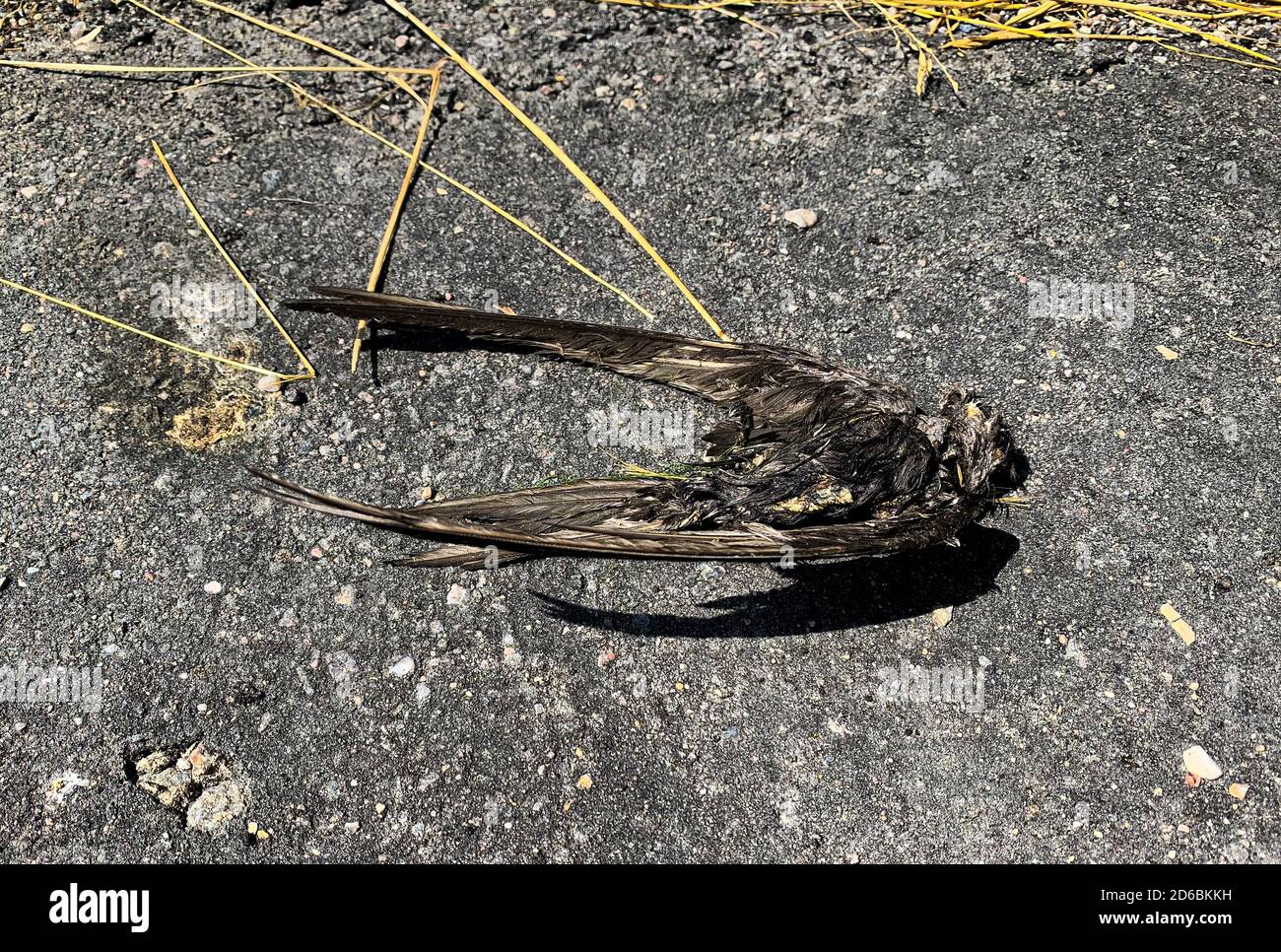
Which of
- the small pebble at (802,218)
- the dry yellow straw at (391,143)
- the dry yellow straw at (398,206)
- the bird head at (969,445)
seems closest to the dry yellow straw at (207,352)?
the dry yellow straw at (398,206)

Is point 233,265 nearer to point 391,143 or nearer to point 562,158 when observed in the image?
point 391,143

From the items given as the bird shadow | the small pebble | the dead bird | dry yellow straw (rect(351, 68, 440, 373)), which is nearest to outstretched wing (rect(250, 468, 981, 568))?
the dead bird

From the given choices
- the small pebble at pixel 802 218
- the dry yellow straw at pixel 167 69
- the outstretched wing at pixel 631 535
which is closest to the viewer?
the outstretched wing at pixel 631 535

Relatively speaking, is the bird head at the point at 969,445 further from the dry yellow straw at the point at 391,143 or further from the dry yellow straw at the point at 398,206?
the dry yellow straw at the point at 398,206
